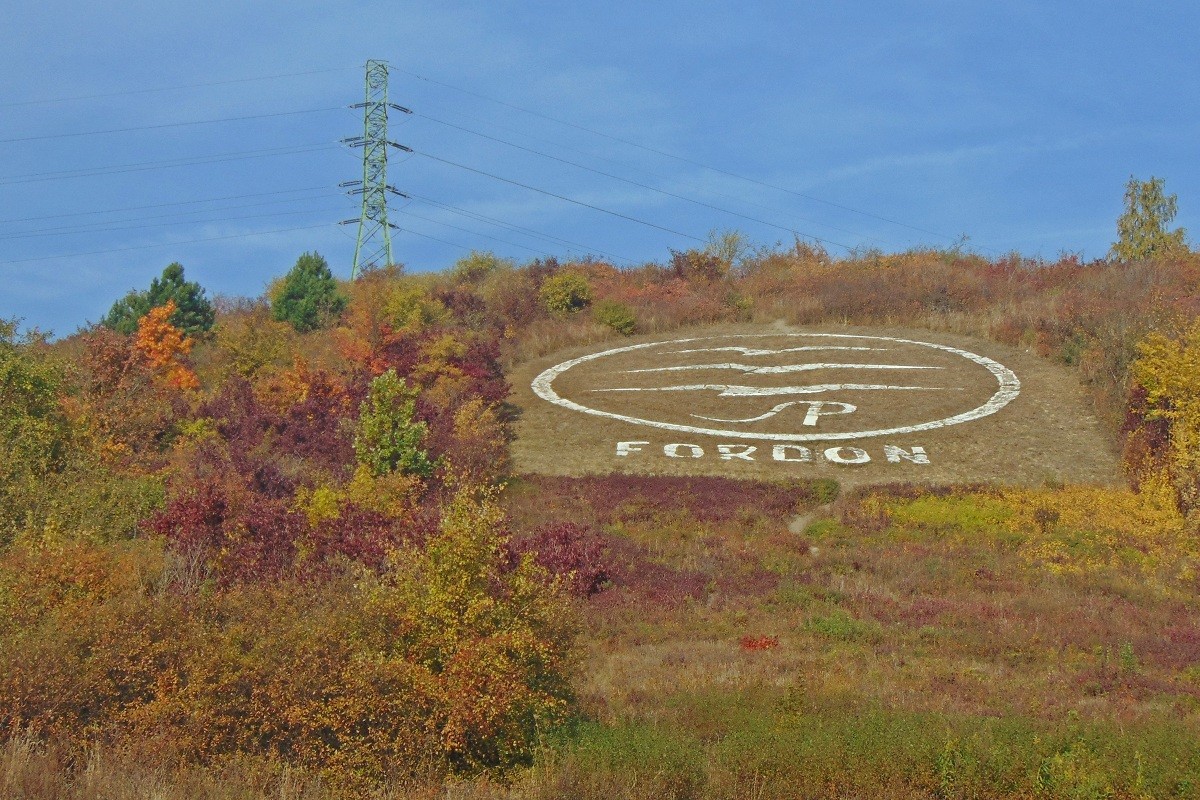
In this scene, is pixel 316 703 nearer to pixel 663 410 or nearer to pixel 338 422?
pixel 338 422

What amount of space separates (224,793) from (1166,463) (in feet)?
77.1

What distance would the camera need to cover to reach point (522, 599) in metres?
14.0

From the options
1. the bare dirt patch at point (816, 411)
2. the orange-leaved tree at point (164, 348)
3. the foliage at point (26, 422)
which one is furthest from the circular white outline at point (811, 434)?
the foliage at point (26, 422)

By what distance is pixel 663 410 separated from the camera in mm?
36562

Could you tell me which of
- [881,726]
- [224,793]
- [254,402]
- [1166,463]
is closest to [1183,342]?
[1166,463]

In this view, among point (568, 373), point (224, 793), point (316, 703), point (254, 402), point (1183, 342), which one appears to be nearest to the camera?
point (224, 793)

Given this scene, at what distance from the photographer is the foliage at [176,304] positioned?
51.7 metres

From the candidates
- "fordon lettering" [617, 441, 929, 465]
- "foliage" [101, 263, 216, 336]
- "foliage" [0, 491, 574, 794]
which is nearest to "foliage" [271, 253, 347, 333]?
"foliage" [101, 263, 216, 336]

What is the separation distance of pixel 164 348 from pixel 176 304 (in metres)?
8.72

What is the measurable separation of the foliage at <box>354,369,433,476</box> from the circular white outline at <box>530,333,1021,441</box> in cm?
909

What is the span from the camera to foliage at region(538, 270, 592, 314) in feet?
168

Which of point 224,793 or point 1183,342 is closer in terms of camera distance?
point 224,793

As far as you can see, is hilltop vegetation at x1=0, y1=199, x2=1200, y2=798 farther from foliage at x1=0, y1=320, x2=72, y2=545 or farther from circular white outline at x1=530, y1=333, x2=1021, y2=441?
circular white outline at x1=530, y1=333, x2=1021, y2=441

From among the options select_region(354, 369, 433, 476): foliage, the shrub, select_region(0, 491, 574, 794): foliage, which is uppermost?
select_region(354, 369, 433, 476): foliage
